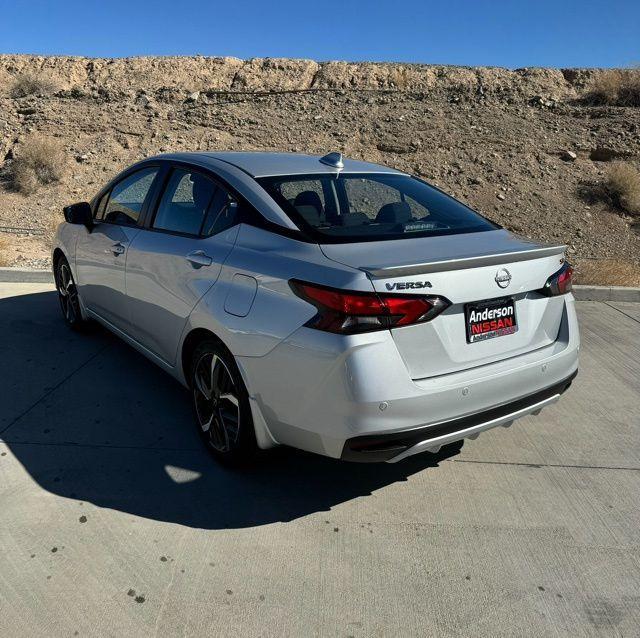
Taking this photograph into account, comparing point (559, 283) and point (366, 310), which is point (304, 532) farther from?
point (559, 283)

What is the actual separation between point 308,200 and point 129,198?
1798mm

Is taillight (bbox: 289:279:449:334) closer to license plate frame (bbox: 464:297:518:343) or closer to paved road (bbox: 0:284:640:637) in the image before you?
license plate frame (bbox: 464:297:518:343)

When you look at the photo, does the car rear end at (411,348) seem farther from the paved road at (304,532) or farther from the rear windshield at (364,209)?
the paved road at (304,532)

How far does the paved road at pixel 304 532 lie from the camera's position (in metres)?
2.34

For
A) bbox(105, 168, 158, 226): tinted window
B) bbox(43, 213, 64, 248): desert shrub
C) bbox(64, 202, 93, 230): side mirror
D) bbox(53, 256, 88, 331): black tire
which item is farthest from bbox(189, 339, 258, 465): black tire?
bbox(43, 213, 64, 248): desert shrub

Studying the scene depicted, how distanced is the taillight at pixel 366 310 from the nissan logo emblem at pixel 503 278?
0.36 metres

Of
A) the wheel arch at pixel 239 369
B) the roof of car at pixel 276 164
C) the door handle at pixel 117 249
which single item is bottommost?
the wheel arch at pixel 239 369

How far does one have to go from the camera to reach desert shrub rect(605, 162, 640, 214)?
47.9 ft

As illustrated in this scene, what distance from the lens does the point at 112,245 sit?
14.3 feet

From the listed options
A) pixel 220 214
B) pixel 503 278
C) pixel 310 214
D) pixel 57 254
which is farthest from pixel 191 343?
pixel 57 254

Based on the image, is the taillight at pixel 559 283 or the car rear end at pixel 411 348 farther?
the taillight at pixel 559 283

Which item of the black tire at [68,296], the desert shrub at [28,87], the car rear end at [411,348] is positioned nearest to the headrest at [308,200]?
the car rear end at [411,348]

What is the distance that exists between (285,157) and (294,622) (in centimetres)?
271

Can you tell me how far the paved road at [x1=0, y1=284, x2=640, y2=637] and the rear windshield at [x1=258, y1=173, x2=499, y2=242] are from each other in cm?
130
